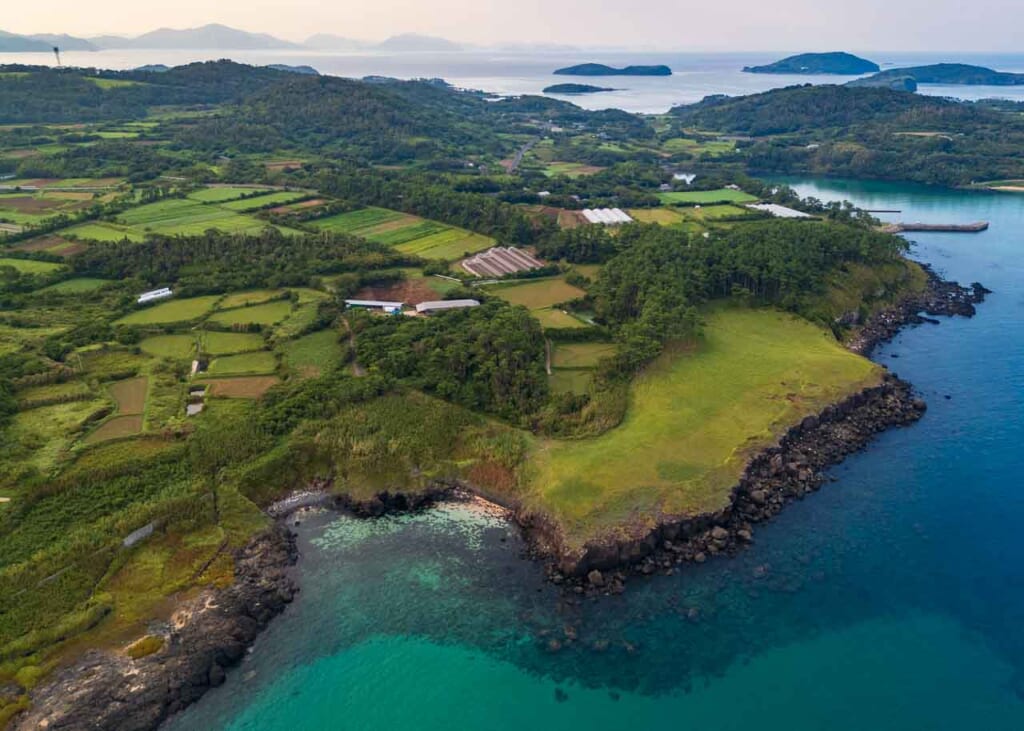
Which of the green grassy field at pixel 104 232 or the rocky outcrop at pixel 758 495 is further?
the green grassy field at pixel 104 232

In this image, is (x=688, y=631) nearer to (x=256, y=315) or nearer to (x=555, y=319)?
(x=555, y=319)

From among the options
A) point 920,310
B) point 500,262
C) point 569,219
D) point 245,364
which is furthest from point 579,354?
point 569,219

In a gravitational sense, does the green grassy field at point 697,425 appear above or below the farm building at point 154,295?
below

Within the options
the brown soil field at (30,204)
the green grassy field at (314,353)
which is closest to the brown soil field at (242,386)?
the green grassy field at (314,353)

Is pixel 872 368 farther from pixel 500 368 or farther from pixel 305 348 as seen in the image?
pixel 305 348

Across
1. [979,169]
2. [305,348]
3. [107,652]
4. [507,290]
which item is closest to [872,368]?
[507,290]

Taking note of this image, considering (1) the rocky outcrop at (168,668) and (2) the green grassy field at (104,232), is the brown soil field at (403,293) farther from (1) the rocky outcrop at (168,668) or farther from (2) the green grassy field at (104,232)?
(1) the rocky outcrop at (168,668)
